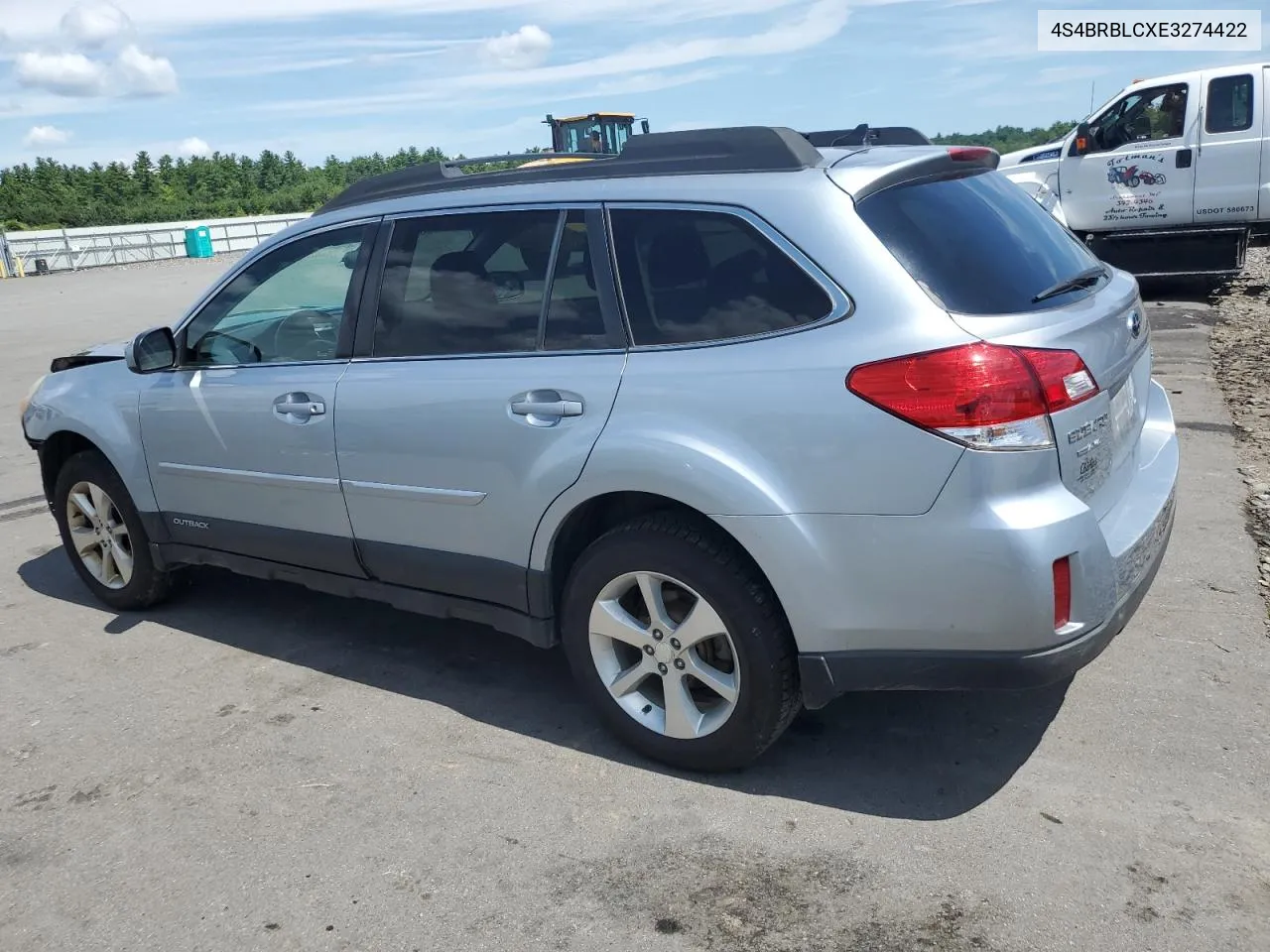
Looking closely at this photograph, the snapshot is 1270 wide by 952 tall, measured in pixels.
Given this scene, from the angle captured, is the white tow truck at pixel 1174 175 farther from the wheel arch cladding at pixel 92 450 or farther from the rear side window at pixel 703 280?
the wheel arch cladding at pixel 92 450

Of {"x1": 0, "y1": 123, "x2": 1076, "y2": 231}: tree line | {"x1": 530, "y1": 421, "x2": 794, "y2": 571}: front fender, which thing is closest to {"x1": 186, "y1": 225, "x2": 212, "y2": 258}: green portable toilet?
{"x1": 0, "y1": 123, "x2": 1076, "y2": 231}: tree line

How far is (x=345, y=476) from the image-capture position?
13.3 ft

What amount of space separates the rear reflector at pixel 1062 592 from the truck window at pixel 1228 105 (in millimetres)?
11580

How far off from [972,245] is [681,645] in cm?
144

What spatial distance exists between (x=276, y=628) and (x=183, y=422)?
3.24 ft

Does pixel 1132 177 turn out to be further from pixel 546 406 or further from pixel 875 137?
pixel 546 406

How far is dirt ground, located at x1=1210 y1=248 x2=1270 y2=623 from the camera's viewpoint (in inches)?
216

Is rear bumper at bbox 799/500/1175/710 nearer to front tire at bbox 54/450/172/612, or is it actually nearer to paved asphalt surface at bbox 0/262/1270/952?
paved asphalt surface at bbox 0/262/1270/952

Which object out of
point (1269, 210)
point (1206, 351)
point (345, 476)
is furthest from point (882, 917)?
point (1269, 210)

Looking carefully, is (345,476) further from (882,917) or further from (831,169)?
(882,917)

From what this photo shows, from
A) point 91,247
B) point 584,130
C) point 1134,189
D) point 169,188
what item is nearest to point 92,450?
point 1134,189

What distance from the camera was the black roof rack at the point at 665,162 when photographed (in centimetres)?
335

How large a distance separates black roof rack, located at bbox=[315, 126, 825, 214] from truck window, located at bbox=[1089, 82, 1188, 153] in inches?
426

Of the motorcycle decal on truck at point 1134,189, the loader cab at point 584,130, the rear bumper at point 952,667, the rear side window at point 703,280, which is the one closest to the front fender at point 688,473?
the rear side window at point 703,280
